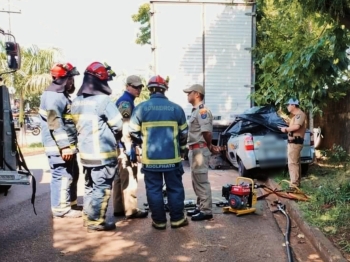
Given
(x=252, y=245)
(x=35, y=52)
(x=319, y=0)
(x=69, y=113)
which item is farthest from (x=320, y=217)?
(x=35, y=52)

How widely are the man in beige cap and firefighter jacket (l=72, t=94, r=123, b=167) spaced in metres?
1.10

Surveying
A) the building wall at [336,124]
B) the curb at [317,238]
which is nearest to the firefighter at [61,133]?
the curb at [317,238]

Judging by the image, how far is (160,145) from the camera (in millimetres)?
4598

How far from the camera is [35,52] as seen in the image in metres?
18.0

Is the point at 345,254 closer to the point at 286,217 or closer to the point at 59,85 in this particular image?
the point at 286,217

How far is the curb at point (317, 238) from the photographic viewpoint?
354 cm

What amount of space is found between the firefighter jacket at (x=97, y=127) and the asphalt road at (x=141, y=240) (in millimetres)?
896

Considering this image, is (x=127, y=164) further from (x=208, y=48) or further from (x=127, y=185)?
(x=208, y=48)

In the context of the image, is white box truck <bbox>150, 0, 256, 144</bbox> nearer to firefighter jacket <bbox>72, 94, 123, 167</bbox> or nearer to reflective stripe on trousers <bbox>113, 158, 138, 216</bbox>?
reflective stripe on trousers <bbox>113, 158, 138, 216</bbox>

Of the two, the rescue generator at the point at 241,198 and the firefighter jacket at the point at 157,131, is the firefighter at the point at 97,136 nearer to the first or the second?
the firefighter jacket at the point at 157,131

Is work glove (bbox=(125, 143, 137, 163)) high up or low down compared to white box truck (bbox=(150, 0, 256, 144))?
down

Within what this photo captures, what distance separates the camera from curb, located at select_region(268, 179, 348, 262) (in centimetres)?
354

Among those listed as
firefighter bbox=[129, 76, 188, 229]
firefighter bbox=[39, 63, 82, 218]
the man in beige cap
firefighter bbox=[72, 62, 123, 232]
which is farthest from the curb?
firefighter bbox=[39, 63, 82, 218]

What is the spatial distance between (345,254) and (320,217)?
1.14 meters
